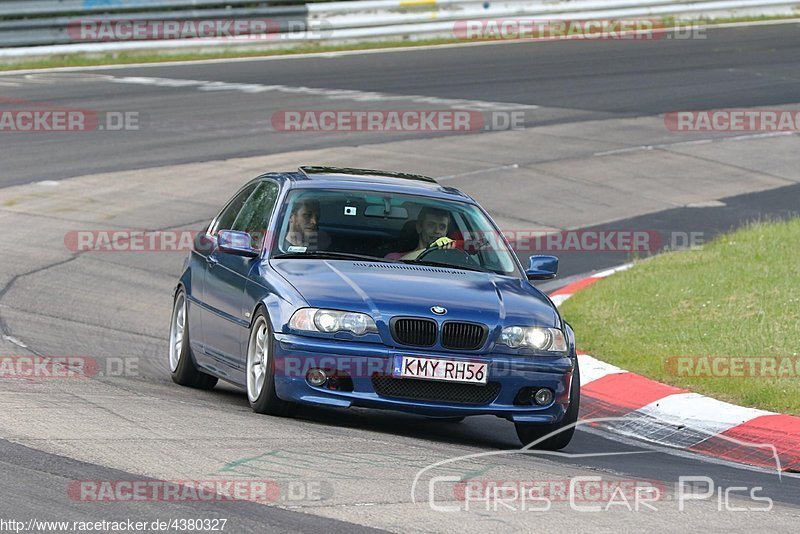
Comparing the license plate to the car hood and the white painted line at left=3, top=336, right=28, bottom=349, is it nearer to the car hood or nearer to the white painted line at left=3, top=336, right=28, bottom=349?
the car hood

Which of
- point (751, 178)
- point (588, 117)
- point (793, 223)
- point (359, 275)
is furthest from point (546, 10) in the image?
point (359, 275)

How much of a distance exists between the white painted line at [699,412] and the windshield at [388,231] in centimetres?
141

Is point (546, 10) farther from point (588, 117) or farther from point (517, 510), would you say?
point (517, 510)

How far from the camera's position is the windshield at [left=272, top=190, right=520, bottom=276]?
31.3 feet

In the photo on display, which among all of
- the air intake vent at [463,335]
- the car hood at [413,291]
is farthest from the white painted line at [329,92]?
the air intake vent at [463,335]

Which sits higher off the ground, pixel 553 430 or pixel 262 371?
pixel 262 371

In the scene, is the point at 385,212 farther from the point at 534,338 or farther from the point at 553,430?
the point at 553,430

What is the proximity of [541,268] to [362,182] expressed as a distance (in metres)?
1.28

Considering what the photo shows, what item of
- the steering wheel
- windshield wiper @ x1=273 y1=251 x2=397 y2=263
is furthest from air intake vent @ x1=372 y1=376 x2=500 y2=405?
the steering wheel

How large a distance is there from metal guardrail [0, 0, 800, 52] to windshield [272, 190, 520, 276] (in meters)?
20.0

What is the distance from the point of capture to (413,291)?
344 inches

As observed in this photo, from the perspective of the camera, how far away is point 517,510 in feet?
21.5

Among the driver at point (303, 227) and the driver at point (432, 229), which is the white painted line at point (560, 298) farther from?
the driver at point (303, 227)

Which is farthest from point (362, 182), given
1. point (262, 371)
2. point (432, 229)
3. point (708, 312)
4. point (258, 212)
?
point (708, 312)
